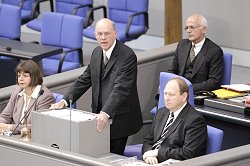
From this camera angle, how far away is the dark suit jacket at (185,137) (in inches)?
246

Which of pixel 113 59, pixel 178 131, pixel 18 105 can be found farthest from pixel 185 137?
pixel 18 105

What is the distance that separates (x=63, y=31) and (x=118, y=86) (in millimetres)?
3089

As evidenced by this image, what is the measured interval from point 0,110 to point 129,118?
116cm

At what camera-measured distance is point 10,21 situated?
10.5 meters

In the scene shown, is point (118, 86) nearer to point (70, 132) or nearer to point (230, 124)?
point (70, 132)

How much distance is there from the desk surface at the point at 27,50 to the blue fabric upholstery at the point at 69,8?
123 cm

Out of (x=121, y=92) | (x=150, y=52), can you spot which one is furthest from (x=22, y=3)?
(x=121, y=92)

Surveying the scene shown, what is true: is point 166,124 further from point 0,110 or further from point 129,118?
point 0,110

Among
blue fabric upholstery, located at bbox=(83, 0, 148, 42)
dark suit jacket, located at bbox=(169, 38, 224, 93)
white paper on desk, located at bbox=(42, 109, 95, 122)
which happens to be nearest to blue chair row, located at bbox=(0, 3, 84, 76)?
blue fabric upholstery, located at bbox=(83, 0, 148, 42)

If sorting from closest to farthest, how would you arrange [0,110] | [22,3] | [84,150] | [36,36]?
[84,150] → [0,110] → [22,3] → [36,36]

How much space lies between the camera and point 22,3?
1143cm

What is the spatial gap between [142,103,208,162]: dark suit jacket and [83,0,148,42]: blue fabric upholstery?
12.9 ft

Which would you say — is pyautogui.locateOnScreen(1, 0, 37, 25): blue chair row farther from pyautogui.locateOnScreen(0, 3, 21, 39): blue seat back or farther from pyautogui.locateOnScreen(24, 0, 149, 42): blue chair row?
pyautogui.locateOnScreen(0, 3, 21, 39): blue seat back

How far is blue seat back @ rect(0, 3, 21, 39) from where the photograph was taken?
10422 millimetres
